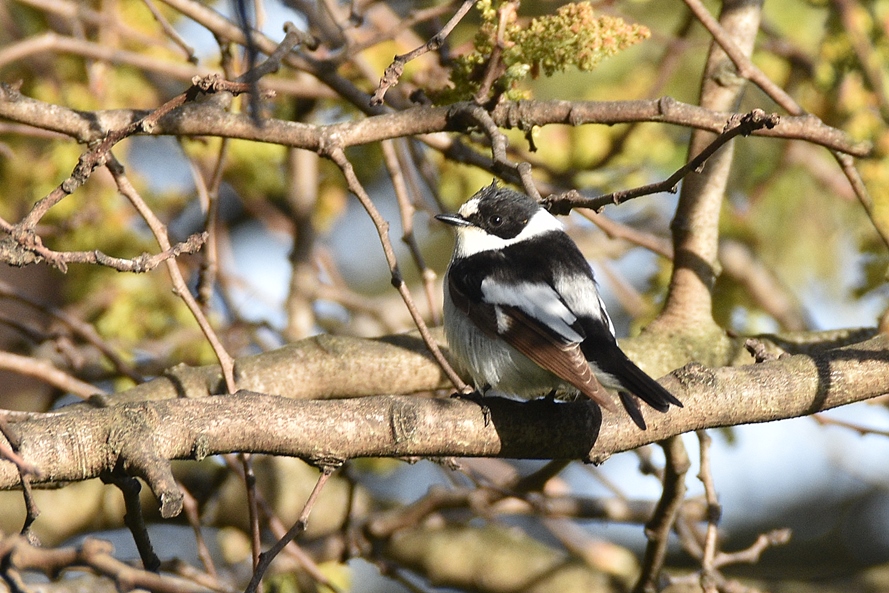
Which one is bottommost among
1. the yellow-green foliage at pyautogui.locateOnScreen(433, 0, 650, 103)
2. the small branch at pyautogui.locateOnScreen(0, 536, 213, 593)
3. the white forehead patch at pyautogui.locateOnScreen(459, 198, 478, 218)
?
the small branch at pyautogui.locateOnScreen(0, 536, 213, 593)

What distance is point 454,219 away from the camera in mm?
3705

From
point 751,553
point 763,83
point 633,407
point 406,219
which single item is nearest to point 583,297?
point 633,407

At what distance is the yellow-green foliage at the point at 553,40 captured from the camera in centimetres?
271

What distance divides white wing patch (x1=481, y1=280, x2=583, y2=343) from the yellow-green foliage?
2.29 feet

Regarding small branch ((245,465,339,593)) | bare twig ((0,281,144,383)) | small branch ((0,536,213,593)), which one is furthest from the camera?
bare twig ((0,281,144,383))

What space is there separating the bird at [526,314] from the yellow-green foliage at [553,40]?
427mm

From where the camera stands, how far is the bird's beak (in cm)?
369

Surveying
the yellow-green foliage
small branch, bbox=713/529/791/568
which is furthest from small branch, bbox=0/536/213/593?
small branch, bbox=713/529/791/568

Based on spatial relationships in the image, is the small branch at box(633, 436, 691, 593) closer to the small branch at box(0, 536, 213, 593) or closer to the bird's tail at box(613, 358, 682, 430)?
the bird's tail at box(613, 358, 682, 430)

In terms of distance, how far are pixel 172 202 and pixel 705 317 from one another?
2909 mm

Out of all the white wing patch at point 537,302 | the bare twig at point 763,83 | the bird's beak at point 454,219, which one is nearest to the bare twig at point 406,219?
the bird's beak at point 454,219

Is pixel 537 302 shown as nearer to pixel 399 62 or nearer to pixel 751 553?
pixel 399 62

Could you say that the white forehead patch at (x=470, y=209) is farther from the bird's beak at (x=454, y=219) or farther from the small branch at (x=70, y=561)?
the small branch at (x=70, y=561)

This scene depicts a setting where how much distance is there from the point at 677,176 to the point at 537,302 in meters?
0.94
